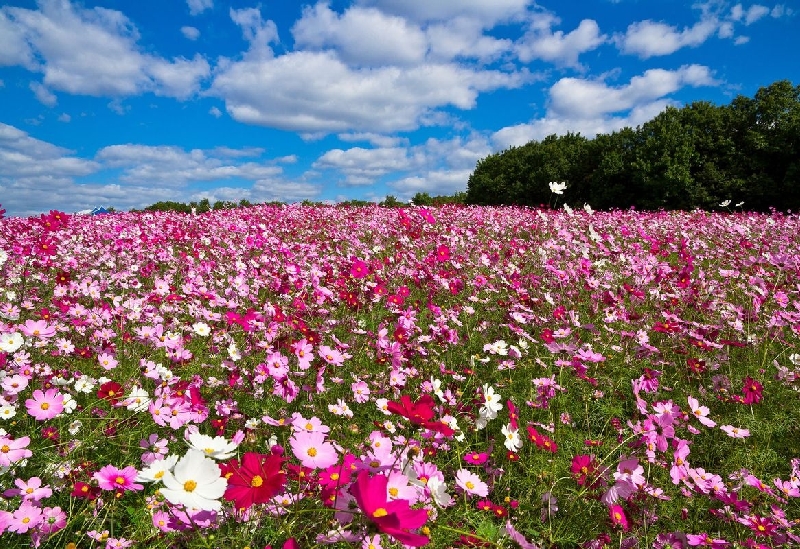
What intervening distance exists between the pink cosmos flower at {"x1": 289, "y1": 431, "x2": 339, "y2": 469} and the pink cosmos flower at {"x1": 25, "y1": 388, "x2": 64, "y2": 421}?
4.27ft

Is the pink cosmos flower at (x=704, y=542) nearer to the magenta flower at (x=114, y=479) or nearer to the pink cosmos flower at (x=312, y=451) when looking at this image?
the pink cosmos flower at (x=312, y=451)

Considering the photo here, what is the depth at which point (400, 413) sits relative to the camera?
1150 mm

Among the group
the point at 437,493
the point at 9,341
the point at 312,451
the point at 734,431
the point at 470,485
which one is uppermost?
the point at 9,341

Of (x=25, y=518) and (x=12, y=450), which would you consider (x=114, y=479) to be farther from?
(x=12, y=450)

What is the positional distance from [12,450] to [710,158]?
33731 mm

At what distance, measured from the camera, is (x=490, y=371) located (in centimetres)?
352

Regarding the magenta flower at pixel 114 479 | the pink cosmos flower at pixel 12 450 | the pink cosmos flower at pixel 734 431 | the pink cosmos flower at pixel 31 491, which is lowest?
the pink cosmos flower at pixel 734 431

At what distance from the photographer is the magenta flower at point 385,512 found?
33.9 inches

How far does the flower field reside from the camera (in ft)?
4.61

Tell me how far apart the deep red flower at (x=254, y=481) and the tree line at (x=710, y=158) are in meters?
26.8

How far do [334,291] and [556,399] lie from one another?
1.93 m

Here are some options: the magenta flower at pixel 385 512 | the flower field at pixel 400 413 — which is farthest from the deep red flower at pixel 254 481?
the magenta flower at pixel 385 512

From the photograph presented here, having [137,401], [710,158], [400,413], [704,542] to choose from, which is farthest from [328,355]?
[710,158]

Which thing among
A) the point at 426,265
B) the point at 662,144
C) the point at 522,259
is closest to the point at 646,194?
the point at 662,144
